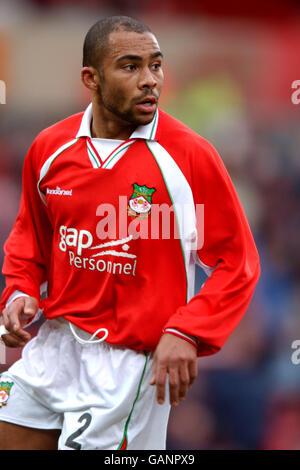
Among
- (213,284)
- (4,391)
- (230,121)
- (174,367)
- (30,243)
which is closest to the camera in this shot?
(174,367)

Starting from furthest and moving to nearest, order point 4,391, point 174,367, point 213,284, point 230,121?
point 230,121, point 4,391, point 213,284, point 174,367

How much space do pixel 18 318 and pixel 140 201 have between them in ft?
1.90

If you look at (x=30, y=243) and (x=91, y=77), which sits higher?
(x=91, y=77)

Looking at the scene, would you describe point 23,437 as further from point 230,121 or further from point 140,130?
point 230,121

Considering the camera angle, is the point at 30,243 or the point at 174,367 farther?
the point at 30,243

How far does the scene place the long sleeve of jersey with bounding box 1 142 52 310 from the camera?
259 cm

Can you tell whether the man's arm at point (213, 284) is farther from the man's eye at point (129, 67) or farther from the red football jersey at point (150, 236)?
the man's eye at point (129, 67)

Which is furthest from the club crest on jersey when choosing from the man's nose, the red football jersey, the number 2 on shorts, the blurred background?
the blurred background

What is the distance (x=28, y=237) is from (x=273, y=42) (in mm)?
3552

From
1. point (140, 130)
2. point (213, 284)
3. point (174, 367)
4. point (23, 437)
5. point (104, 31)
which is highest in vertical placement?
point (104, 31)

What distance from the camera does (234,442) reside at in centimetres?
461

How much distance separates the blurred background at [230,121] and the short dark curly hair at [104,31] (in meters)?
2.49

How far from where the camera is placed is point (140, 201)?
7.71 feet

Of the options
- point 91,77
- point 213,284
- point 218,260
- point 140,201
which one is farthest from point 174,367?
point 91,77
